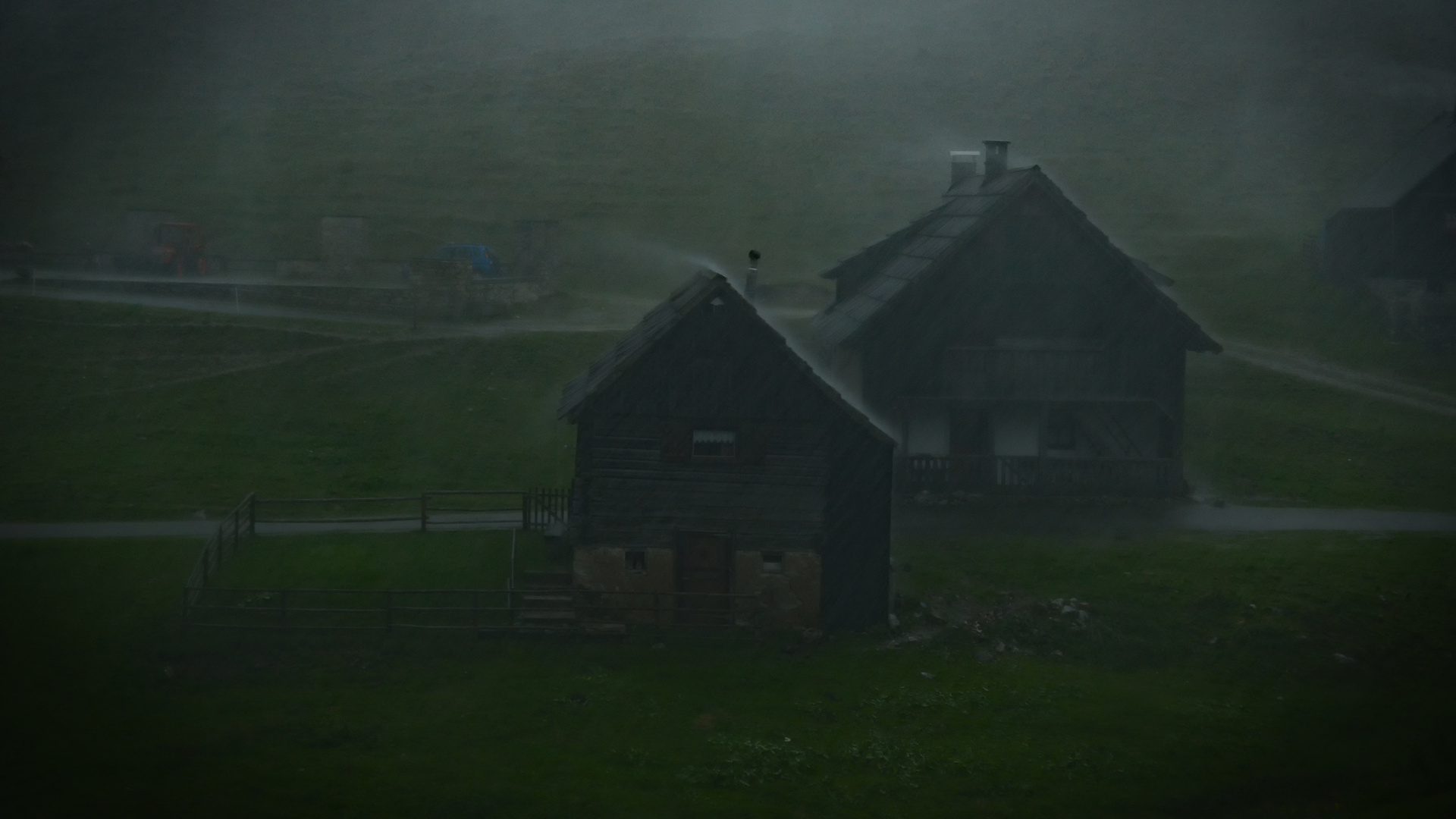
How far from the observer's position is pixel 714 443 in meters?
24.2

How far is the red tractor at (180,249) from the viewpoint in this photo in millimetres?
51500

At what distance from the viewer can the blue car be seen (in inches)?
2025

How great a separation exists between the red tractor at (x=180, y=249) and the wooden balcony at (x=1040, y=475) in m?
32.6

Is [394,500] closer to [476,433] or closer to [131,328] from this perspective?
[476,433]

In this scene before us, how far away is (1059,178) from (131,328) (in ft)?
153

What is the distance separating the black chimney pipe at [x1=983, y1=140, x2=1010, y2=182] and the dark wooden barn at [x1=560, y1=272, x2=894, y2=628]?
1516cm

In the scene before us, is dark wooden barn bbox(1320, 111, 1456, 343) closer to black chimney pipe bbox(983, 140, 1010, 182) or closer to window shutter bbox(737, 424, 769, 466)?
black chimney pipe bbox(983, 140, 1010, 182)

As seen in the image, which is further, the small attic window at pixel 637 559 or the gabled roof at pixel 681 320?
the small attic window at pixel 637 559

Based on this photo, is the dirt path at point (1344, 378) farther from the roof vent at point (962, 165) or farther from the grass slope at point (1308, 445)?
the roof vent at point (962, 165)

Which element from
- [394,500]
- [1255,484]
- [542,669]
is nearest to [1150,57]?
[1255,484]

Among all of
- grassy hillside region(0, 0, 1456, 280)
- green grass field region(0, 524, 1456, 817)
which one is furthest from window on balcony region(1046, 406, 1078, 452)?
grassy hillside region(0, 0, 1456, 280)

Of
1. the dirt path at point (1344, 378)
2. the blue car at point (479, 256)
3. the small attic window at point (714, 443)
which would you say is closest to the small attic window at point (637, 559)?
the small attic window at point (714, 443)

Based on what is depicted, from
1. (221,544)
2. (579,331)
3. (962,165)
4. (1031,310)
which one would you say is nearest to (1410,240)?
(962,165)

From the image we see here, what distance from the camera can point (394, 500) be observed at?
29625 millimetres
